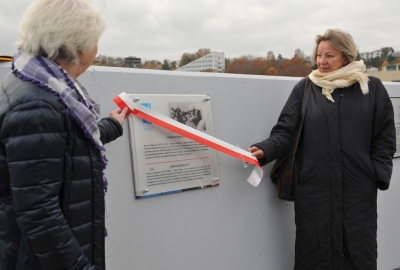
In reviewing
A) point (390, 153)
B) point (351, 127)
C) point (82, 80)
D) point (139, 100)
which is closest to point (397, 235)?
point (390, 153)

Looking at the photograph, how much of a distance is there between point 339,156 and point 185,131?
1.10 metres

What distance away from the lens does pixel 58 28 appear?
1.55m

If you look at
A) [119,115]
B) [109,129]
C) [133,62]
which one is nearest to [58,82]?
[109,129]

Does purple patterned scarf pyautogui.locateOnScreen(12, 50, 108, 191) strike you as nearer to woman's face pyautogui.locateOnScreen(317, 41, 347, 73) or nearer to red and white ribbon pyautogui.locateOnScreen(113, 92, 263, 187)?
red and white ribbon pyautogui.locateOnScreen(113, 92, 263, 187)

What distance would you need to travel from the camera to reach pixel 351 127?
2.87m

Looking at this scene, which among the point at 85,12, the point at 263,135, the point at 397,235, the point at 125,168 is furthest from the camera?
the point at 397,235

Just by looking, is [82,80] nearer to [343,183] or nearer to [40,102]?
[40,102]

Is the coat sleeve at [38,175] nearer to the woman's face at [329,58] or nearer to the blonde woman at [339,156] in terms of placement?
the blonde woman at [339,156]

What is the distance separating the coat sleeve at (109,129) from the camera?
6.83 feet

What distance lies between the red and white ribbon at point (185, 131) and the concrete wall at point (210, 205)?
121mm

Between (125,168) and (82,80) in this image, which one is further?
(125,168)

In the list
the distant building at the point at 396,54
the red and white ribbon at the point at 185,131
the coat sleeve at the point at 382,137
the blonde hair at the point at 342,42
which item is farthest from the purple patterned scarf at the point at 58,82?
the distant building at the point at 396,54

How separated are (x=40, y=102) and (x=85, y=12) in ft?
1.36

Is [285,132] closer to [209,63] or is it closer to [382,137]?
[382,137]
